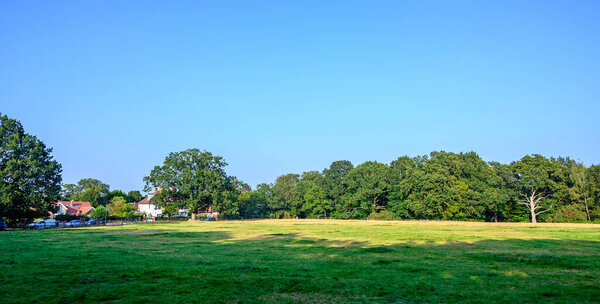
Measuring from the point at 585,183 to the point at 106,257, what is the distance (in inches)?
3654

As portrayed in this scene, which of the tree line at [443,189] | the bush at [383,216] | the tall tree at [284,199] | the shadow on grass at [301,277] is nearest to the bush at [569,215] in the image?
the tree line at [443,189]

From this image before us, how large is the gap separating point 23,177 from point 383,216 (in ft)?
250

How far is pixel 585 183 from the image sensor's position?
78.5 meters

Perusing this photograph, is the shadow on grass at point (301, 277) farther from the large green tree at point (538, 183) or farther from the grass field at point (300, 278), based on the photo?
the large green tree at point (538, 183)

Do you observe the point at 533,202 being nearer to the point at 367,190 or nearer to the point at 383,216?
the point at 383,216

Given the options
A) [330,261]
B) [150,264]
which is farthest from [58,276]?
[330,261]

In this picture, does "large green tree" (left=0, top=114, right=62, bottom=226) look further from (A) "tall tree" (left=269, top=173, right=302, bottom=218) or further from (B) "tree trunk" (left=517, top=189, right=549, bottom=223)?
(B) "tree trunk" (left=517, top=189, right=549, bottom=223)

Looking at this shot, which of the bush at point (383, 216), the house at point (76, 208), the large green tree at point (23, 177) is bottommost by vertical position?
the bush at point (383, 216)

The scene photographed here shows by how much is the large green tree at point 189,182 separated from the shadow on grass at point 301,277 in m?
69.5

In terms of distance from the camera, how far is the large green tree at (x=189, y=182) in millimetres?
87875

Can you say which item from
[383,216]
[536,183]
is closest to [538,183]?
[536,183]

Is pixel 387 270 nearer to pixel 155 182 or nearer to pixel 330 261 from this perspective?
pixel 330 261

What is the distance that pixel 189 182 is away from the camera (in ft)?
290

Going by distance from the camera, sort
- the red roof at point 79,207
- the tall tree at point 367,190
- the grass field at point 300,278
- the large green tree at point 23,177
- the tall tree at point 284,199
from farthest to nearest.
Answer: the red roof at point 79,207
the tall tree at point 284,199
the tall tree at point 367,190
the large green tree at point 23,177
the grass field at point 300,278
